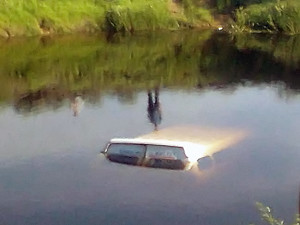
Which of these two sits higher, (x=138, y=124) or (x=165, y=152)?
(x=165, y=152)

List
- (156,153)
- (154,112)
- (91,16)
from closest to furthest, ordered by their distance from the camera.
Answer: (156,153)
(154,112)
(91,16)

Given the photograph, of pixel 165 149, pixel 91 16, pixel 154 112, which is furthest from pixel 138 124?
pixel 91 16

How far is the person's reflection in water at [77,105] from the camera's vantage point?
13.3m

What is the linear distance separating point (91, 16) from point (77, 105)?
10845 millimetres

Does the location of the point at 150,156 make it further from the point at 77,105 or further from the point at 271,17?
the point at 271,17

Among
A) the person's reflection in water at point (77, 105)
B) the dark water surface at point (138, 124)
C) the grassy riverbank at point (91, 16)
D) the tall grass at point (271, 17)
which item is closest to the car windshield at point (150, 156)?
the dark water surface at point (138, 124)

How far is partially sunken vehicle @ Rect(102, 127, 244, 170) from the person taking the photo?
385 inches

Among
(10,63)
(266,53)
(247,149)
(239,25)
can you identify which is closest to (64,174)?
(247,149)

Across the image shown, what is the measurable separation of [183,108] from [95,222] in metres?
5.76

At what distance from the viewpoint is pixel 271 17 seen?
24.2m

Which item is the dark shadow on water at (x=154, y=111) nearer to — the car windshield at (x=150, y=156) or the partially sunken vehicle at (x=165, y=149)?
the partially sunken vehicle at (x=165, y=149)

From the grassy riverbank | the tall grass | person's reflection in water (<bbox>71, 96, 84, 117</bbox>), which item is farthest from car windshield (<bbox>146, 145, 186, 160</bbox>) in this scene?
the tall grass

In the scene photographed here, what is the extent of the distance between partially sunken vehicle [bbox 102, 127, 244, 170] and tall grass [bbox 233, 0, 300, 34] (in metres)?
13.5

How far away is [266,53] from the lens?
20688mm
